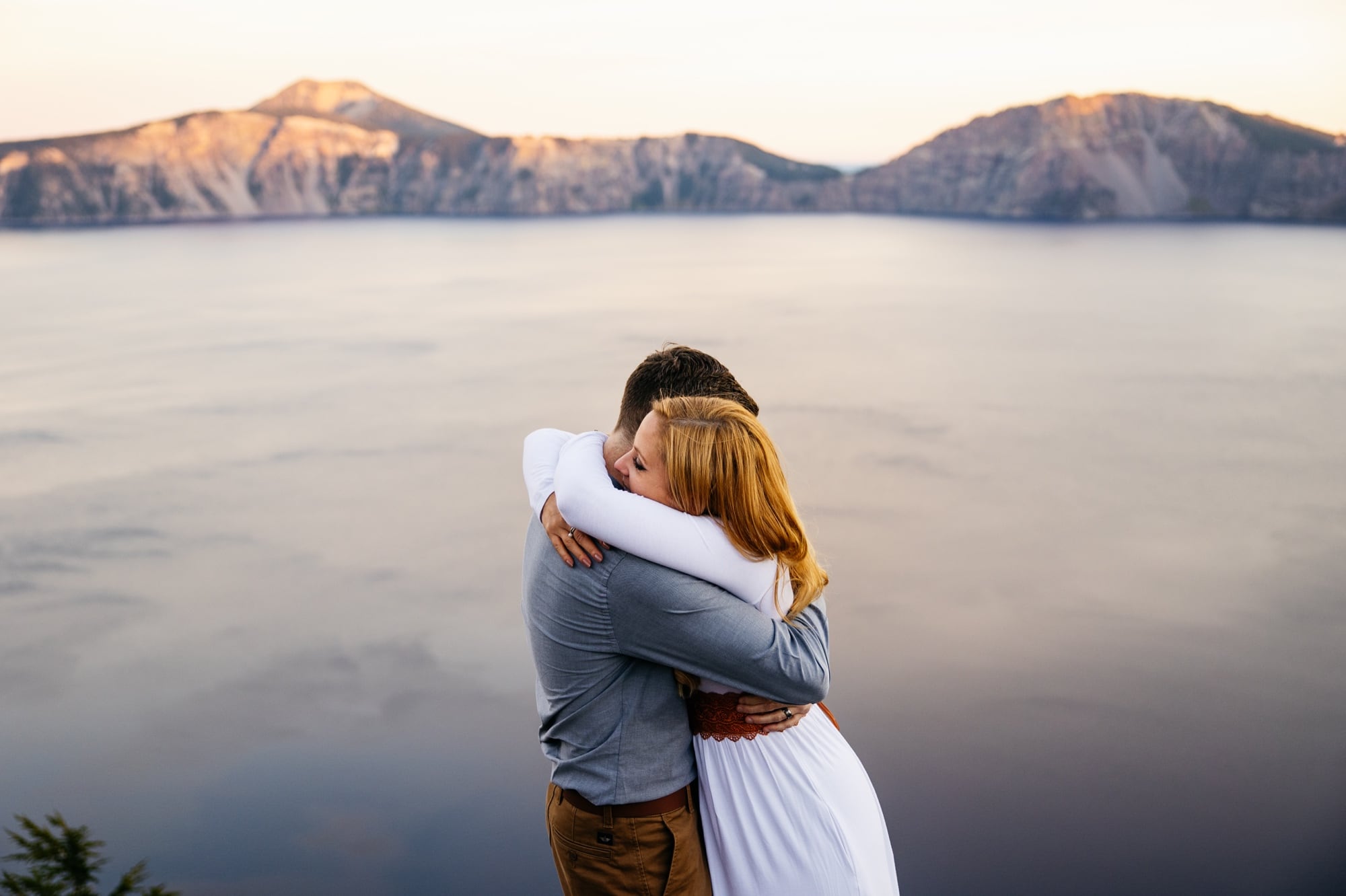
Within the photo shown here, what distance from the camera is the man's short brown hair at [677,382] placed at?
1839 millimetres

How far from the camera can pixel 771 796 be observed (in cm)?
171

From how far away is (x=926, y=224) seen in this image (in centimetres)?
8500

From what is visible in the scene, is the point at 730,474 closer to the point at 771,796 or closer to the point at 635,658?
the point at 635,658

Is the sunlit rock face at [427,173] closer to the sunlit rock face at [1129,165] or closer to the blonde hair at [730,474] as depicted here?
the sunlit rock face at [1129,165]

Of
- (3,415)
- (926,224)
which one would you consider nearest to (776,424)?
(3,415)

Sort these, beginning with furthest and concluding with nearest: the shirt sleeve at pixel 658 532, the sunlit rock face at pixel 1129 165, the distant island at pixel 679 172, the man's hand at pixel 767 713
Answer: the distant island at pixel 679 172 < the sunlit rock face at pixel 1129 165 < the man's hand at pixel 767 713 < the shirt sleeve at pixel 658 532

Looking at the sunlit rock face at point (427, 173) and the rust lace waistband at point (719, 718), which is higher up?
the sunlit rock face at point (427, 173)

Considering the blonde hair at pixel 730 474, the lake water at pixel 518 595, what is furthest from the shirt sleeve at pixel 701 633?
the lake water at pixel 518 595

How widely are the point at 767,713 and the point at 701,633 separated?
0.24 metres

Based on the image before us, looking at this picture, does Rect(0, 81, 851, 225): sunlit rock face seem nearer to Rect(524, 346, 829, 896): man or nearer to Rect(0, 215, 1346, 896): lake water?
Rect(0, 215, 1346, 896): lake water

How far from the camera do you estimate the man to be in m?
1.58

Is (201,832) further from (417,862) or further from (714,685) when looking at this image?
(714,685)

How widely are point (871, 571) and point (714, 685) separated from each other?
30.6 feet

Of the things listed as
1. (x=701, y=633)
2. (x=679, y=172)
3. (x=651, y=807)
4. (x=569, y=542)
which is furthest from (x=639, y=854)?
(x=679, y=172)
